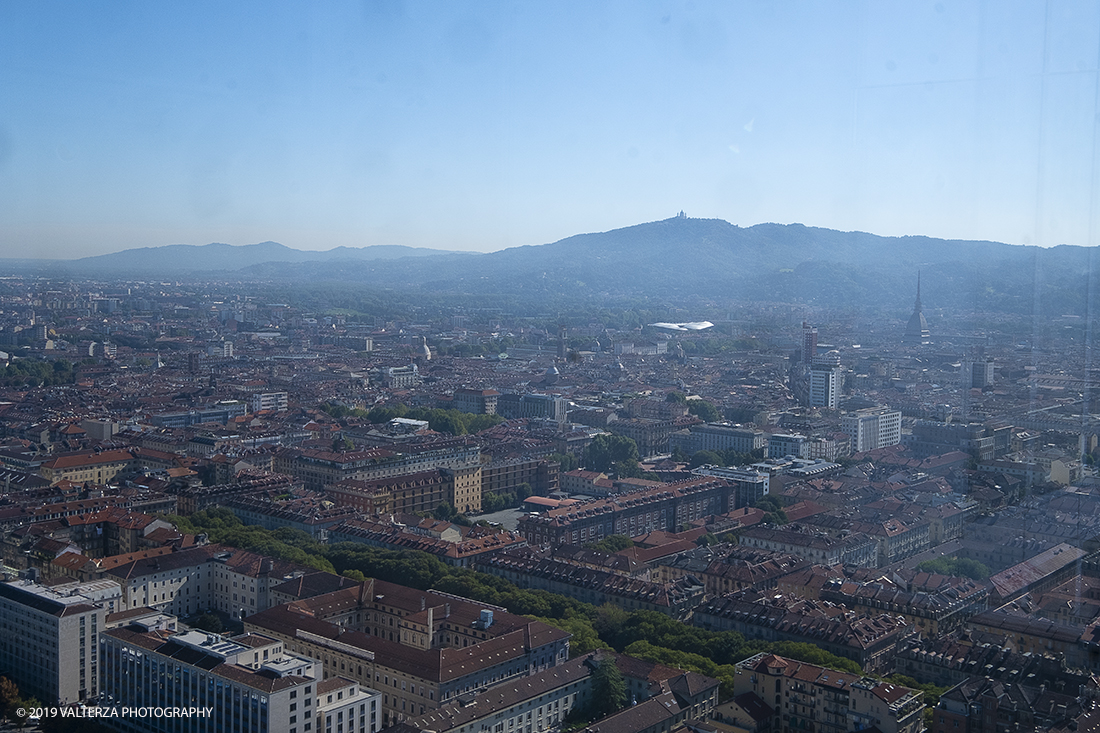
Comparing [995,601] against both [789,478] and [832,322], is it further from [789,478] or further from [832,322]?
[832,322]

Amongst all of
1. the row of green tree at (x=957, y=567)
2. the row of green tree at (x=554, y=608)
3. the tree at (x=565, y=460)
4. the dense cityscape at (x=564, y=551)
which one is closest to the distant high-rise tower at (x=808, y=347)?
the dense cityscape at (x=564, y=551)

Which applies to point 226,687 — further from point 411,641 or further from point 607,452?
point 607,452

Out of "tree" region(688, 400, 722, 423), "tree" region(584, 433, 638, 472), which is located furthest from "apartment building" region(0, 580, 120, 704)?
"tree" region(688, 400, 722, 423)

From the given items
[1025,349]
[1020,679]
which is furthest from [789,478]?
[1020,679]

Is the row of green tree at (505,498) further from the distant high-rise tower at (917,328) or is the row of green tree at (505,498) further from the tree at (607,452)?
the distant high-rise tower at (917,328)

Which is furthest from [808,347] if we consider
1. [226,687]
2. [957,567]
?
[226,687]

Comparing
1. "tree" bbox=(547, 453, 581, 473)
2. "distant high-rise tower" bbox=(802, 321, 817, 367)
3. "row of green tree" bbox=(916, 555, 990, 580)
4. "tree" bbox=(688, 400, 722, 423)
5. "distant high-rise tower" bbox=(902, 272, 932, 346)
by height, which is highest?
"distant high-rise tower" bbox=(902, 272, 932, 346)

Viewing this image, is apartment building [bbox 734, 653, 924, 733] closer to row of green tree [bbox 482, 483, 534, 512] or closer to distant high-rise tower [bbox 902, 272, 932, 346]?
row of green tree [bbox 482, 483, 534, 512]
